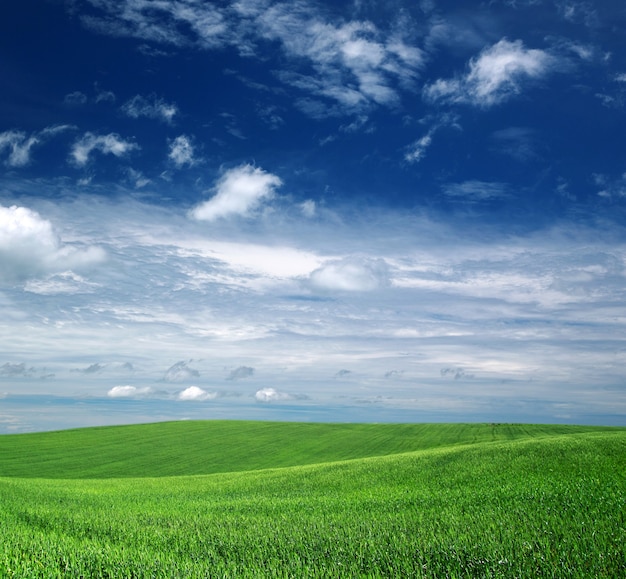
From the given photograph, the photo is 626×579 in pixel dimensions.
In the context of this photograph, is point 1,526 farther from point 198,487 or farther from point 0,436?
point 0,436

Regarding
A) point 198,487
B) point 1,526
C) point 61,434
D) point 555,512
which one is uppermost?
point 555,512

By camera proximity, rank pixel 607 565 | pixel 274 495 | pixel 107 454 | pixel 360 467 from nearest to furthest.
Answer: pixel 607 565 → pixel 274 495 → pixel 360 467 → pixel 107 454

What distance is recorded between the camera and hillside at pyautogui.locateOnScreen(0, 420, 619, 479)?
55.9 meters

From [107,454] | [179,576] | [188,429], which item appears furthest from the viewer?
[188,429]

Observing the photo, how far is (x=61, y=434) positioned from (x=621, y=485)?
89.3m

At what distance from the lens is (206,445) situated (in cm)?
6944

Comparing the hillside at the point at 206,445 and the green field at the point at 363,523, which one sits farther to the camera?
the hillside at the point at 206,445

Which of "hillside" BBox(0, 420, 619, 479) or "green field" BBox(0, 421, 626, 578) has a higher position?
"green field" BBox(0, 421, 626, 578)

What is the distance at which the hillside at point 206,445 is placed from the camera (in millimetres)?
55875

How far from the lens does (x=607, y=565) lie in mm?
7234

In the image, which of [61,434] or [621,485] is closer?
[621,485]

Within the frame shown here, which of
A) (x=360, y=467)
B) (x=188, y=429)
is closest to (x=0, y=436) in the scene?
(x=188, y=429)

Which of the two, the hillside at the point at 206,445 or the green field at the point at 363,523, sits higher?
the green field at the point at 363,523

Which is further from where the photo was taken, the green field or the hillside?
the hillside
